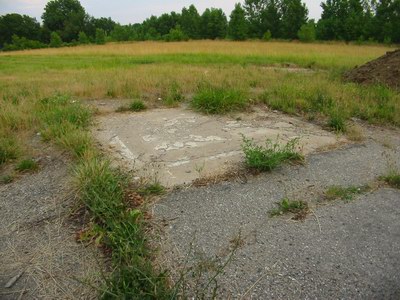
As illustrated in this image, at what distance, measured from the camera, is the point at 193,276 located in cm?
200

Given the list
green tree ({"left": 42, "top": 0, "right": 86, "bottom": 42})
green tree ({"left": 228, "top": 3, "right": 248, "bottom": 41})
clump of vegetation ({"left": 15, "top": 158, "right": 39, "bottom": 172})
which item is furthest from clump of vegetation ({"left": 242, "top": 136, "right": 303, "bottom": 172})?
green tree ({"left": 42, "top": 0, "right": 86, "bottom": 42})

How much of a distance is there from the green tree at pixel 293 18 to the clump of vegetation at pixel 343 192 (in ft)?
128

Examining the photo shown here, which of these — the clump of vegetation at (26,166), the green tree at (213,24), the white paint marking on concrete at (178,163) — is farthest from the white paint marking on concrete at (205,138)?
the green tree at (213,24)

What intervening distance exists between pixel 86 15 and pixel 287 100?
7471 centimetres

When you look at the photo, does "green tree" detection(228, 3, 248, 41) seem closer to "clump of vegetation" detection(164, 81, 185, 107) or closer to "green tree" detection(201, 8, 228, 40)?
"green tree" detection(201, 8, 228, 40)

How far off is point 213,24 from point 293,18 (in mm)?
12256

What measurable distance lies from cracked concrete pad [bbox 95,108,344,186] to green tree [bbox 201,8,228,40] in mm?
42159

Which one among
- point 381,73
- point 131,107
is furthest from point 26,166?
point 381,73

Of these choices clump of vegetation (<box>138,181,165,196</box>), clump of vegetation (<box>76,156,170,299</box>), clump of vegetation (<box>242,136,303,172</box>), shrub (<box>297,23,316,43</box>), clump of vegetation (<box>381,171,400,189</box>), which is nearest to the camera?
clump of vegetation (<box>76,156,170,299</box>)

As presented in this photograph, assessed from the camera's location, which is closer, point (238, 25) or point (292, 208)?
point (292, 208)

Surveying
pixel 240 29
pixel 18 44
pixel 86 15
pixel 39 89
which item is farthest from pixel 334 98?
pixel 86 15

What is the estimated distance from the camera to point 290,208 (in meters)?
2.81

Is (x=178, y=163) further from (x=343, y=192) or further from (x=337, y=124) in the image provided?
(x=337, y=124)

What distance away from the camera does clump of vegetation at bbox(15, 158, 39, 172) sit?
3537 millimetres
